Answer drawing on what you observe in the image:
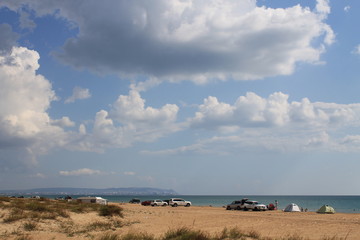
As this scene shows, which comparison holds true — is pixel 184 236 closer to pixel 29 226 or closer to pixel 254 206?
pixel 29 226

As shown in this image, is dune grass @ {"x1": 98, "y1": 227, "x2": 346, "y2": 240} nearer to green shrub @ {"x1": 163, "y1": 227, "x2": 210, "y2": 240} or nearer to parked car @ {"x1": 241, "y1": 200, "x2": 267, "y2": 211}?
green shrub @ {"x1": 163, "y1": 227, "x2": 210, "y2": 240}

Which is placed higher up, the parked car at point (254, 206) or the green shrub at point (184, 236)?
the green shrub at point (184, 236)

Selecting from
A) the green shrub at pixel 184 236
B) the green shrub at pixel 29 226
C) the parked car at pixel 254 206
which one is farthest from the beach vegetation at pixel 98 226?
the parked car at pixel 254 206

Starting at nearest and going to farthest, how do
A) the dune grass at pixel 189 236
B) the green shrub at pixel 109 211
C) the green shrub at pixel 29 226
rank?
the dune grass at pixel 189 236, the green shrub at pixel 29 226, the green shrub at pixel 109 211

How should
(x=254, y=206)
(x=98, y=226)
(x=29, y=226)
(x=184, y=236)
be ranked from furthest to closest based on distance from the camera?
1. (x=254, y=206)
2. (x=98, y=226)
3. (x=29, y=226)
4. (x=184, y=236)

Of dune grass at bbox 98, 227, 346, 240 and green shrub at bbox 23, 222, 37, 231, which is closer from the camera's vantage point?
dune grass at bbox 98, 227, 346, 240

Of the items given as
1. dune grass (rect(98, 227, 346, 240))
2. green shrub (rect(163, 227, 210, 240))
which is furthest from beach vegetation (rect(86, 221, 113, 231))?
green shrub (rect(163, 227, 210, 240))

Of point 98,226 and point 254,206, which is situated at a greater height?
point 98,226

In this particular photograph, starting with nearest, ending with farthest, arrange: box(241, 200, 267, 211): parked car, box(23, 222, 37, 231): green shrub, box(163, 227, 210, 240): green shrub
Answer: box(163, 227, 210, 240): green shrub → box(23, 222, 37, 231): green shrub → box(241, 200, 267, 211): parked car

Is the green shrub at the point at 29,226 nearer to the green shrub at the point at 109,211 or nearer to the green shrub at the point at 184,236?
the green shrub at the point at 109,211

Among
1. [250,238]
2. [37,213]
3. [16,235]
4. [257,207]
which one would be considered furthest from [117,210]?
[257,207]

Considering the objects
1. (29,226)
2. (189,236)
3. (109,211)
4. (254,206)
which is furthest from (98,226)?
(254,206)

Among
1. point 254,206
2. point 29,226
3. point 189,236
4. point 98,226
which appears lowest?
point 254,206

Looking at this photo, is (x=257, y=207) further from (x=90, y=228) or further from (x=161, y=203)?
(x=90, y=228)
